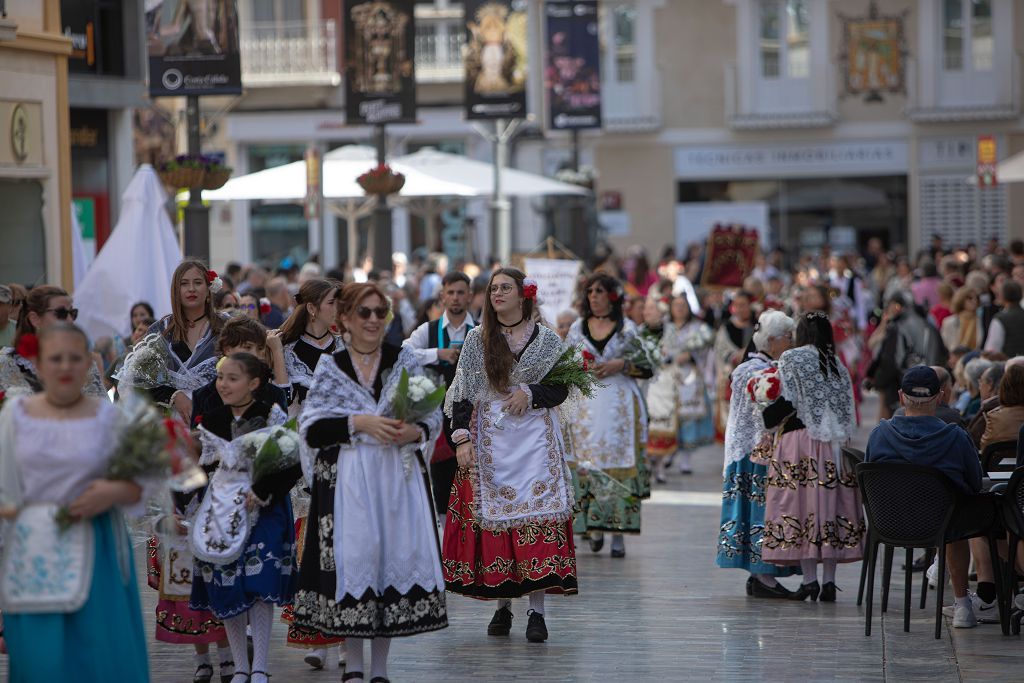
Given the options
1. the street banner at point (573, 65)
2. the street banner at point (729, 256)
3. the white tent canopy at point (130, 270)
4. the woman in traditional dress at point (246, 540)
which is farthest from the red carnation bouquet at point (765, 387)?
the street banner at point (573, 65)

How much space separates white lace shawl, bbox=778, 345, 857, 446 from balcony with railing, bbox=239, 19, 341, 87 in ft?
96.5

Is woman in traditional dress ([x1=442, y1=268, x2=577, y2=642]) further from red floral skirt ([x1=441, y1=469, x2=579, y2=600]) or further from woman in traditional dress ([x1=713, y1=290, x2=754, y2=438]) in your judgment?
woman in traditional dress ([x1=713, y1=290, x2=754, y2=438])

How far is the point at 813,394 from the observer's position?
988cm

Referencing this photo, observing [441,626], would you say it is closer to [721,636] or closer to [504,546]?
[504,546]

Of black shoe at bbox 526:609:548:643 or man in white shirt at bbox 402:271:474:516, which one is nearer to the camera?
black shoe at bbox 526:609:548:643

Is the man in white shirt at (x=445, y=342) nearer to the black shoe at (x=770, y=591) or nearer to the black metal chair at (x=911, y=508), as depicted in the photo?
the black shoe at (x=770, y=591)

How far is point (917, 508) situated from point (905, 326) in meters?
8.40

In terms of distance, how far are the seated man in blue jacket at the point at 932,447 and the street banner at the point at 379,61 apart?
10091mm

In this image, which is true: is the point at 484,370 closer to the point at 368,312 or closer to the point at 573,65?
the point at 368,312

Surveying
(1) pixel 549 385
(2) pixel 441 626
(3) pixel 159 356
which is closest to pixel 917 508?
(1) pixel 549 385

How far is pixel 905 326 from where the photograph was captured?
16.8 m

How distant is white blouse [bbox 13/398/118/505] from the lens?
230 inches

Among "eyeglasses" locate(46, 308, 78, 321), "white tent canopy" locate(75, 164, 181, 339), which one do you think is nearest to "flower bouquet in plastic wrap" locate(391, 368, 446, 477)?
"eyeglasses" locate(46, 308, 78, 321)

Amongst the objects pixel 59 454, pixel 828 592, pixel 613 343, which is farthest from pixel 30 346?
pixel 613 343
